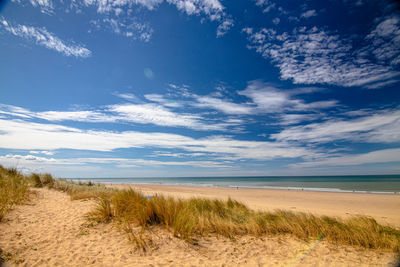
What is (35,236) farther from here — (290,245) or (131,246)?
(290,245)

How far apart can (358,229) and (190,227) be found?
194 inches

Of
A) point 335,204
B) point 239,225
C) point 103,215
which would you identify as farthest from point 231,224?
point 335,204

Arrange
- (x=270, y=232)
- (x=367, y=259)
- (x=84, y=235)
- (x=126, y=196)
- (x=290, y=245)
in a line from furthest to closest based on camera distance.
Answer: (x=126, y=196), (x=270, y=232), (x=84, y=235), (x=290, y=245), (x=367, y=259)

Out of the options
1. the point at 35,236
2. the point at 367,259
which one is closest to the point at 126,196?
the point at 35,236

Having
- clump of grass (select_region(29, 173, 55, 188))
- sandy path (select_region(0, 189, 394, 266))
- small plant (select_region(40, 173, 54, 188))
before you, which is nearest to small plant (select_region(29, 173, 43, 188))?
clump of grass (select_region(29, 173, 55, 188))

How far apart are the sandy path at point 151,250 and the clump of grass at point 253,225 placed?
0.37 metres

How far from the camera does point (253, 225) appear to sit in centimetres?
635

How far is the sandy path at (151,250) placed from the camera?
442 cm

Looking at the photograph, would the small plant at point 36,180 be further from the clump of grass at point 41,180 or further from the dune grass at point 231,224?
the dune grass at point 231,224

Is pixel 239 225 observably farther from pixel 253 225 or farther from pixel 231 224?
pixel 253 225

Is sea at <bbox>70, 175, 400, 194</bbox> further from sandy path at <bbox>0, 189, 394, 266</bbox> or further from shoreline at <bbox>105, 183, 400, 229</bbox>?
sandy path at <bbox>0, 189, 394, 266</bbox>

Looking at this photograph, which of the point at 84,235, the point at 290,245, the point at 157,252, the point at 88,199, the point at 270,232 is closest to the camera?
the point at 157,252

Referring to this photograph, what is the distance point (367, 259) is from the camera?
14.8 feet

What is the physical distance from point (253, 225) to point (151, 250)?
3342mm
